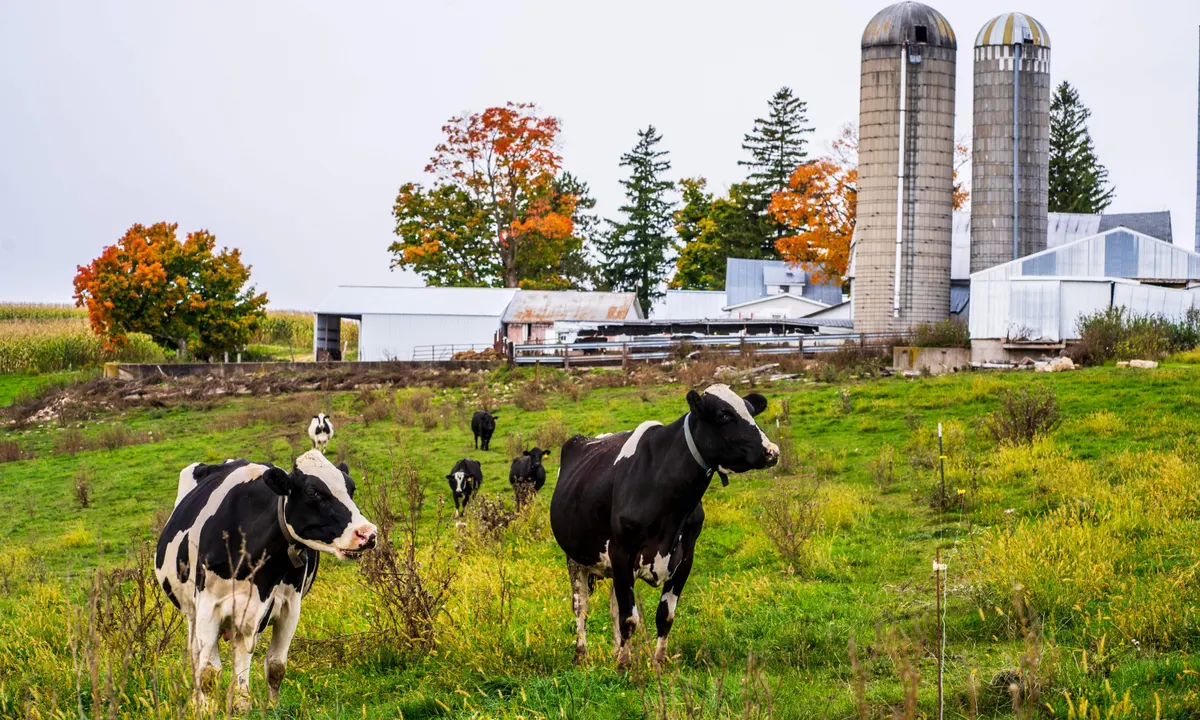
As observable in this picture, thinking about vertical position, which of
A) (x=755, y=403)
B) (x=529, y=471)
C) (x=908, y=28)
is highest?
(x=908, y=28)

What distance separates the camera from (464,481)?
17234mm

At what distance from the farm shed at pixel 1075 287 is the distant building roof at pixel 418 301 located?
2343 centimetres

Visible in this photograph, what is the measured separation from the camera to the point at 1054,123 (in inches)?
2596

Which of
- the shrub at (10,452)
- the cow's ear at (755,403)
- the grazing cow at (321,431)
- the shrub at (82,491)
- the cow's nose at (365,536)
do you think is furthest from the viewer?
the shrub at (10,452)

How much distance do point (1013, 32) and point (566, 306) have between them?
21.3 metres

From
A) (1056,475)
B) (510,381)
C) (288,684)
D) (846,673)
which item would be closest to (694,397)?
(846,673)

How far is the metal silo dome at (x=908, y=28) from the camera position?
35.2 meters

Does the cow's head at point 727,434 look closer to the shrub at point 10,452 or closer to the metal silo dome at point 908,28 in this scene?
the shrub at point 10,452

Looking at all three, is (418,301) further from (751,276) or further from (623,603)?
(623,603)

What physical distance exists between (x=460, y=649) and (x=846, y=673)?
2.42 metres

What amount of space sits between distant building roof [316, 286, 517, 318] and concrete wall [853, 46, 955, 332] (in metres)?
18.7

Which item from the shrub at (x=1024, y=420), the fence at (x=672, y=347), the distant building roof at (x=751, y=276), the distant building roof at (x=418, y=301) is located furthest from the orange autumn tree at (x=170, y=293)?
the shrub at (x=1024, y=420)

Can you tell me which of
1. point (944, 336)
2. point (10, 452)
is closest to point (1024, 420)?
point (944, 336)

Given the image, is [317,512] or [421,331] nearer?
[317,512]
